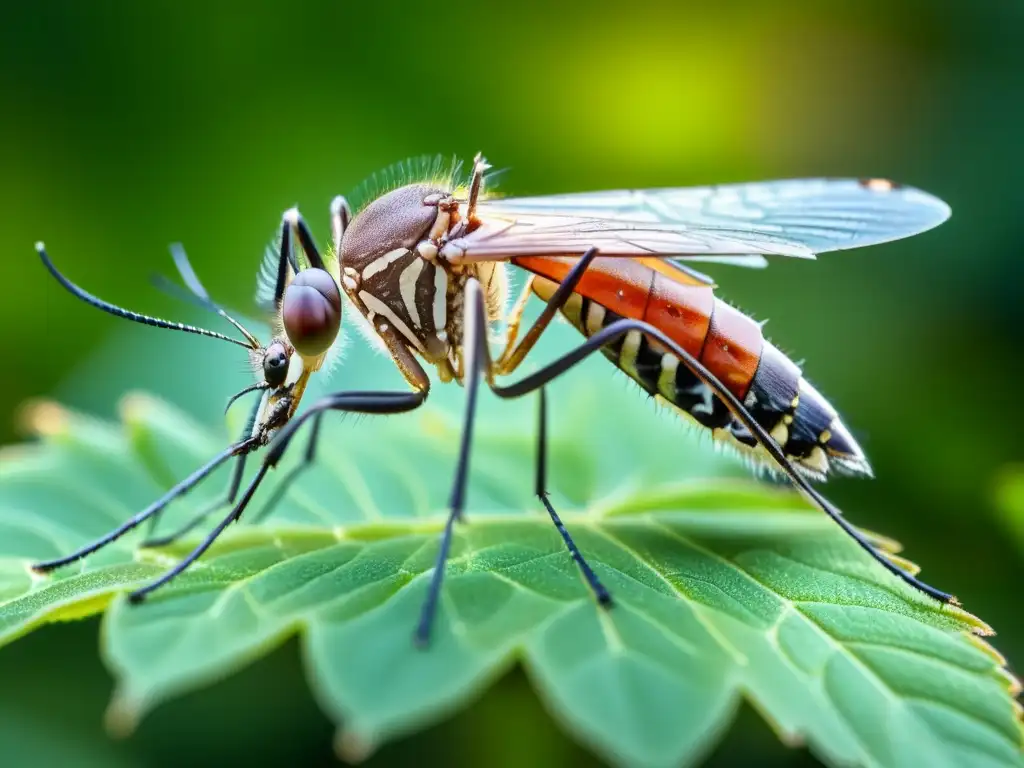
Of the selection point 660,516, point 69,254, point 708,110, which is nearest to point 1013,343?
point 708,110

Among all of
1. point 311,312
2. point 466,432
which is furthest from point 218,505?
point 466,432

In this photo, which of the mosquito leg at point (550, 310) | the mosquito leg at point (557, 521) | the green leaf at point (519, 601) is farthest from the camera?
the mosquito leg at point (550, 310)

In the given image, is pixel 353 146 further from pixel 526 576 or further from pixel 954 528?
pixel 526 576

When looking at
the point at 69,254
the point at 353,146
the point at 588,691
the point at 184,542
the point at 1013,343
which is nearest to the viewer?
the point at 588,691

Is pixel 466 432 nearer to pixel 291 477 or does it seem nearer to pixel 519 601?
pixel 519 601

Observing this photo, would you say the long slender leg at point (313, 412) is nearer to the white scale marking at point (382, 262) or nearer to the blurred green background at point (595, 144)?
the white scale marking at point (382, 262)

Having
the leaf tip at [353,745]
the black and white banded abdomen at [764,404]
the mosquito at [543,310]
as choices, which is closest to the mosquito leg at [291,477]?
the mosquito at [543,310]
